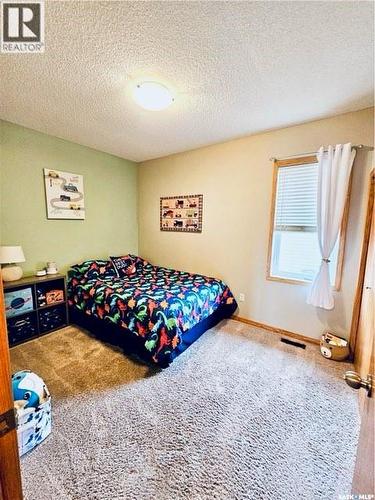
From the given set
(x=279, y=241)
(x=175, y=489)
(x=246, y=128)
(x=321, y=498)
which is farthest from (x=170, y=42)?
(x=321, y=498)

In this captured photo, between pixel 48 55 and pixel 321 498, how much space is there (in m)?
3.21

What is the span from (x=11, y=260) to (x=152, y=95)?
225cm

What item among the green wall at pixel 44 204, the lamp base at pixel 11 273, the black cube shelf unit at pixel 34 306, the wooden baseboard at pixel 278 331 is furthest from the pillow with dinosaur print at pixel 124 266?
the wooden baseboard at pixel 278 331

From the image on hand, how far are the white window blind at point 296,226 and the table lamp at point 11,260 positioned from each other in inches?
120

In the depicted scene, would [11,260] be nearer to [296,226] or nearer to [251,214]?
[251,214]

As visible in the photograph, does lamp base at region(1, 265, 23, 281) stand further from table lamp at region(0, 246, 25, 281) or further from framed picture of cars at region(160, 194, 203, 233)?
framed picture of cars at region(160, 194, 203, 233)

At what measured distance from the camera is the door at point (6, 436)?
597mm

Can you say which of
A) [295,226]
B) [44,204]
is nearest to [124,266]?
[44,204]

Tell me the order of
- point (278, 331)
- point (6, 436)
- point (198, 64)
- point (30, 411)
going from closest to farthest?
point (6, 436) → point (30, 411) → point (198, 64) → point (278, 331)

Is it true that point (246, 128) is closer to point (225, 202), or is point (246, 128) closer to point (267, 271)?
point (225, 202)

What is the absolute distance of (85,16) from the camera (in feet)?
4.07

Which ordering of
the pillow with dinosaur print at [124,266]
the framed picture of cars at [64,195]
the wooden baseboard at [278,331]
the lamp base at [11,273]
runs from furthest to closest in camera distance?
the pillow with dinosaur print at [124,266]
the framed picture of cars at [64,195]
the wooden baseboard at [278,331]
the lamp base at [11,273]

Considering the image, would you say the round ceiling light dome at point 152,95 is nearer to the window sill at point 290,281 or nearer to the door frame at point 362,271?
the door frame at point 362,271

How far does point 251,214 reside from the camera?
2.88m
